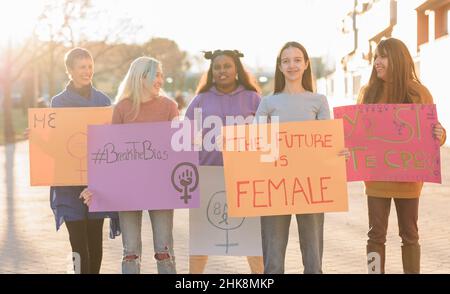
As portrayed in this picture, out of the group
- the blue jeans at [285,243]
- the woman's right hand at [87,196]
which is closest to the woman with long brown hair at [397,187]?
the blue jeans at [285,243]

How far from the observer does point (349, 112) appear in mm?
6133

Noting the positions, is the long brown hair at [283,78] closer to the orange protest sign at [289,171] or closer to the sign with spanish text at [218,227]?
the orange protest sign at [289,171]

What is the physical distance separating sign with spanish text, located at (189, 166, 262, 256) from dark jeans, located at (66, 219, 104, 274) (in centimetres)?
72

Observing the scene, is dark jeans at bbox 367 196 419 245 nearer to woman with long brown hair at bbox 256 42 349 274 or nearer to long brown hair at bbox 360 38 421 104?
woman with long brown hair at bbox 256 42 349 274

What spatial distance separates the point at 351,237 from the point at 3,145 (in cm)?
2343

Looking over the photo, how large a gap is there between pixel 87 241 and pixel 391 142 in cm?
233

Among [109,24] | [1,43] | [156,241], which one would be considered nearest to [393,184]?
[156,241]

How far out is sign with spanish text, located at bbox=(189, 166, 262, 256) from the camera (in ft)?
21.1

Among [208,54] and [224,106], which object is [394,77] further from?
[208,54]

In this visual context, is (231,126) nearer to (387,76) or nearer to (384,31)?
(387,76)

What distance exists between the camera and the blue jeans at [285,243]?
18.5 feet

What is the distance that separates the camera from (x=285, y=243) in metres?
5.68

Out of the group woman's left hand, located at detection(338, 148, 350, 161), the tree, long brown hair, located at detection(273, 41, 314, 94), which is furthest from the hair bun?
the tree

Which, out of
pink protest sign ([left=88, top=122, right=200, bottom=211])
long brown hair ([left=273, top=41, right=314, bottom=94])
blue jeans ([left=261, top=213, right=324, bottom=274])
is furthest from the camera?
pink protest sign ([left=88, top=122, right=200, bottom=211])
